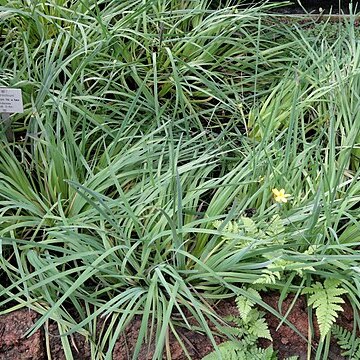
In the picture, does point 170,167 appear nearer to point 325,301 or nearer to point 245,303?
point 245,303

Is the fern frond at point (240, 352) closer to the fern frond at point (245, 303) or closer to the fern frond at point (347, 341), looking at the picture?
the fern frond at point (245, 303)

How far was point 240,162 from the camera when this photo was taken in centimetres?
198

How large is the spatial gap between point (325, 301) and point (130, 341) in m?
0.56

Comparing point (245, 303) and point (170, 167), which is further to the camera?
point (170, 167)

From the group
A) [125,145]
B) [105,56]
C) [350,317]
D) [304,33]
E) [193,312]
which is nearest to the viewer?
[193,312]

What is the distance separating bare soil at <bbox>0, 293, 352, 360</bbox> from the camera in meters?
1.57

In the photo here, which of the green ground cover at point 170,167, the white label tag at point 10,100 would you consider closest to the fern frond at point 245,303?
the green ground cover at point 170,167

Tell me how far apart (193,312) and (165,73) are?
1.11 meters

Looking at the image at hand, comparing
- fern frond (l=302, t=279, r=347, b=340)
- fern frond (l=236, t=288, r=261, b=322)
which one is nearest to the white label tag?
fern frond (l=236, t=288, r=261, b=322)

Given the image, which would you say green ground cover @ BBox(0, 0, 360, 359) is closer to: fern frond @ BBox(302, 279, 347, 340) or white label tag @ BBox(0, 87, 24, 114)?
fern frond @ BBox(302, 279, 347, 340)

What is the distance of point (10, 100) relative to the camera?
5.85 feet

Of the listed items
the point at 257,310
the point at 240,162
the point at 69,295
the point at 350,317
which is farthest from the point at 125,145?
the point at 350,317

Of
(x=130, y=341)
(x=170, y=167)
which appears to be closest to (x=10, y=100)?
(x=170, y=167)

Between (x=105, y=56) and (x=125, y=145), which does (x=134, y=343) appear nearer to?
(x=125, y=145)
